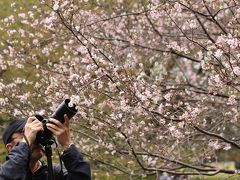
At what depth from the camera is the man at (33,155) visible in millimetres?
2334

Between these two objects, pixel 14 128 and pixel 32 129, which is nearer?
pixel 32 129

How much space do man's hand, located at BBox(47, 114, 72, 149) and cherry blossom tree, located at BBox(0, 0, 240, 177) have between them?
1.29 feet

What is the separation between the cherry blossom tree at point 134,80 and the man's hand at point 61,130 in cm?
39

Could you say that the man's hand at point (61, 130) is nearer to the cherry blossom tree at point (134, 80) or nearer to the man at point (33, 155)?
the man at point (33, 155)

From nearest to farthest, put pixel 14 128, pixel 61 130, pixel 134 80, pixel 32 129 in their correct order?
pixel 32 129, pixel 61 130, pixel 14 128, pixel 134 80

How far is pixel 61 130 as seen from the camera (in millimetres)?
2496

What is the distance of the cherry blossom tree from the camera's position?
4.05 m

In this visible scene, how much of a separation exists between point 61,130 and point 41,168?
0.72 feet

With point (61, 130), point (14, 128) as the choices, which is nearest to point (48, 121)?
point (61, 130)

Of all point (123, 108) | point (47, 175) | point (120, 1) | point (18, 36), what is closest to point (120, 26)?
point (120, 1)

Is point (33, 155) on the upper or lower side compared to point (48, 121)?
lower

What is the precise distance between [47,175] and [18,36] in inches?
198

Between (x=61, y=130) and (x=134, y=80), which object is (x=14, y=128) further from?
(x=134, y=80)

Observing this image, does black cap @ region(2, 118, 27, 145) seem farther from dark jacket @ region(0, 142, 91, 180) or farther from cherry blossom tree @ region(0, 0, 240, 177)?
cherry blossom tree @ region(0, 0, 240, 177)
